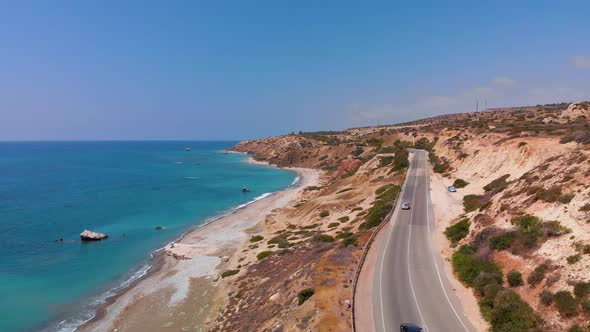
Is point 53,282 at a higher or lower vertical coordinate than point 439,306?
lower

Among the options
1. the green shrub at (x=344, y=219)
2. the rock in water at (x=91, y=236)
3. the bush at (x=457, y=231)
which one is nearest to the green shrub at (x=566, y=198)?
the bush at (x=457, y=231)

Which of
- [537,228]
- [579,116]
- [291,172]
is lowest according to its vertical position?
[291,172]

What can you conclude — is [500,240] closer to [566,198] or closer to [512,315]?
[566,198]

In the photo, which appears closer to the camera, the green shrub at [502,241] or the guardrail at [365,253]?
the guardrail at [365,253]

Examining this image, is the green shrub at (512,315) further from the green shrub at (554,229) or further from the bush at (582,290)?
the green shrub at (554,229)

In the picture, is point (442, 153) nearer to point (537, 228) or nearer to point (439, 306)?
point (537, 228)

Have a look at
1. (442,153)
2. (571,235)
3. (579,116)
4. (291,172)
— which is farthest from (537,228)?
(291,172)

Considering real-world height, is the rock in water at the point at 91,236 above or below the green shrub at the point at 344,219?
below
